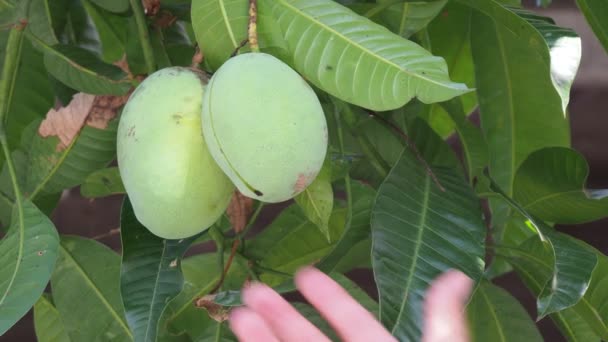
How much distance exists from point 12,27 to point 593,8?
53cm

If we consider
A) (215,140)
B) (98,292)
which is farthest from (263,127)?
(98,292)

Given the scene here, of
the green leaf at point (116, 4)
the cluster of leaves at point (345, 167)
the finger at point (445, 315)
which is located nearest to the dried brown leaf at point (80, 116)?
the cluster of leaves at point (345, 167)

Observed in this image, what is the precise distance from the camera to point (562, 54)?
587mm

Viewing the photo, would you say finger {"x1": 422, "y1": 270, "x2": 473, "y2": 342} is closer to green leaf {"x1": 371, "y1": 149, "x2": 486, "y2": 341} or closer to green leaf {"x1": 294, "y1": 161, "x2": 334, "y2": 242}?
green leaf {"x1": 371, "y1": 149, "x2": 486, "y2": 341}

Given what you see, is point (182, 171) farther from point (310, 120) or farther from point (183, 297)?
point (183, 297)

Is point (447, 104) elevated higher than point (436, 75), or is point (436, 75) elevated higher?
point (436, 75)

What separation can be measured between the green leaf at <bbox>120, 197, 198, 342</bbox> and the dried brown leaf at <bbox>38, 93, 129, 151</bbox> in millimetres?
78

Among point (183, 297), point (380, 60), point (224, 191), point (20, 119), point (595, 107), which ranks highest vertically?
point (380, 60)

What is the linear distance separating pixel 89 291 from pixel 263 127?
1.21 ft

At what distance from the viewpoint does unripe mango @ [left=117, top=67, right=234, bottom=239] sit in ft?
1.89

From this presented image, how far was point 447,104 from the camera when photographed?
2.86ft

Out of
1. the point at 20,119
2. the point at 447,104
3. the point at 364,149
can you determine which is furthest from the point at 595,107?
the point at 20,119

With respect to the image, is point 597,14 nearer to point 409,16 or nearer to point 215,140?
point 409,16

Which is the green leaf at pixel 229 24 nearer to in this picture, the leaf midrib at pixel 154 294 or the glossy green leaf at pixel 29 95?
the leaf midrib at pixel 154 294
